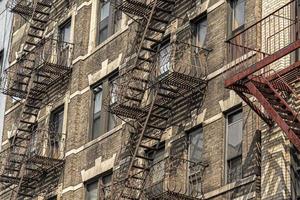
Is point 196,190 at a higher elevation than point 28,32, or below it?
below

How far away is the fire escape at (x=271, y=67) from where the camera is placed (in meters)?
23.5

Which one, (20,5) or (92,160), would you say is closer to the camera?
(92,160)

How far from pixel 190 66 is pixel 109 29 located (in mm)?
6296

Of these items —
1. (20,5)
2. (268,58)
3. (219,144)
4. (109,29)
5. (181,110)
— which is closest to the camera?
(268,58)

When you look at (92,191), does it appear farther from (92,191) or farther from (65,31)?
(65,31)

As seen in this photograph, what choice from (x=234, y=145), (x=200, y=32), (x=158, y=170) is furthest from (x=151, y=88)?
(x=234, y=145)

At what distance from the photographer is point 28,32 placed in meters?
40.5

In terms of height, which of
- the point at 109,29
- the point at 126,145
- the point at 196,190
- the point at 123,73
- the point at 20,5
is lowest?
the point at 196,190

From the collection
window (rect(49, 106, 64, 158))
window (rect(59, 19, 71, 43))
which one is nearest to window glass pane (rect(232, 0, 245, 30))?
window (rect(49, 106, 64, 158))

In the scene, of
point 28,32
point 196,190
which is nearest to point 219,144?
point 196,190

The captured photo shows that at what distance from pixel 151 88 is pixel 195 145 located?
270 cm

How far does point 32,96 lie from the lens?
1500 inches

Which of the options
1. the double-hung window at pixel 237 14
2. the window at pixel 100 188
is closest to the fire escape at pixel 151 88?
the window at pixel 100 188

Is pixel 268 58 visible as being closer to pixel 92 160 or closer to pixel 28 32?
pixel 92 160
